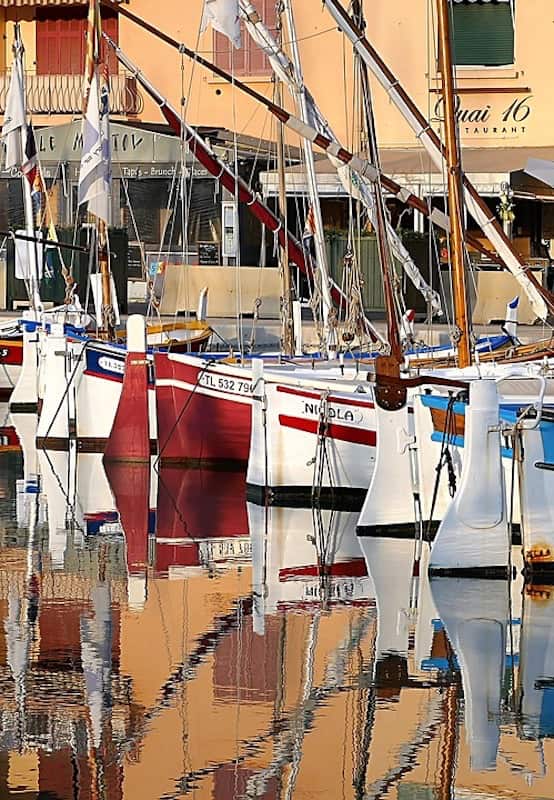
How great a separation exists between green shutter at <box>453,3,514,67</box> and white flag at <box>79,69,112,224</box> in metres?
11.6

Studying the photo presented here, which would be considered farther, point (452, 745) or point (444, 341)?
point (444, 341)

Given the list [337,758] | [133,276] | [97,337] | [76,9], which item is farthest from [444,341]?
[337,758]

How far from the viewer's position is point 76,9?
45094 millimetres

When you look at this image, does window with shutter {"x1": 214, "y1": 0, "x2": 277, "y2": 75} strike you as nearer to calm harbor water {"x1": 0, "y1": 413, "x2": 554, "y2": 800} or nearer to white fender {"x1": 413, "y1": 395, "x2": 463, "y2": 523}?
calm harbor water {"x1": 0, "y1": 413, "x2": 554, "y2": 800}

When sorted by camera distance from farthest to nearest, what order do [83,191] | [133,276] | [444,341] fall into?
1. [133,276]
2. [444,341]
3. [83,191]

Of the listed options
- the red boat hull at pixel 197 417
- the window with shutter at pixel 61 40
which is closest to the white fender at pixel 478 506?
the red boat hull at pixel 197 417

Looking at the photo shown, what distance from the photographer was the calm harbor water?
31.7 ft

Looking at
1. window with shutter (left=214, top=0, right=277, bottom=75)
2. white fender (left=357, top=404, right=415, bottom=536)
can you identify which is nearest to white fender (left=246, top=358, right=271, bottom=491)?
white fender (left=357, top=404, right=415, bottom=536)

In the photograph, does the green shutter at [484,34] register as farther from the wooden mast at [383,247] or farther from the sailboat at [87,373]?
the wooden mast at [383,247]

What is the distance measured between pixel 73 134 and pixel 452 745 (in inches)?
1243

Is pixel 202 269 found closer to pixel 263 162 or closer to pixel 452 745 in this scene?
pixel 263 162

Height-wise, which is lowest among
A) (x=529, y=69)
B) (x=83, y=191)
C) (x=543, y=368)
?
(x=543, y=368)

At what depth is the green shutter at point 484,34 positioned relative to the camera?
38.2 m

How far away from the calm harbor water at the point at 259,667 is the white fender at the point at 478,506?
21 centimetres
